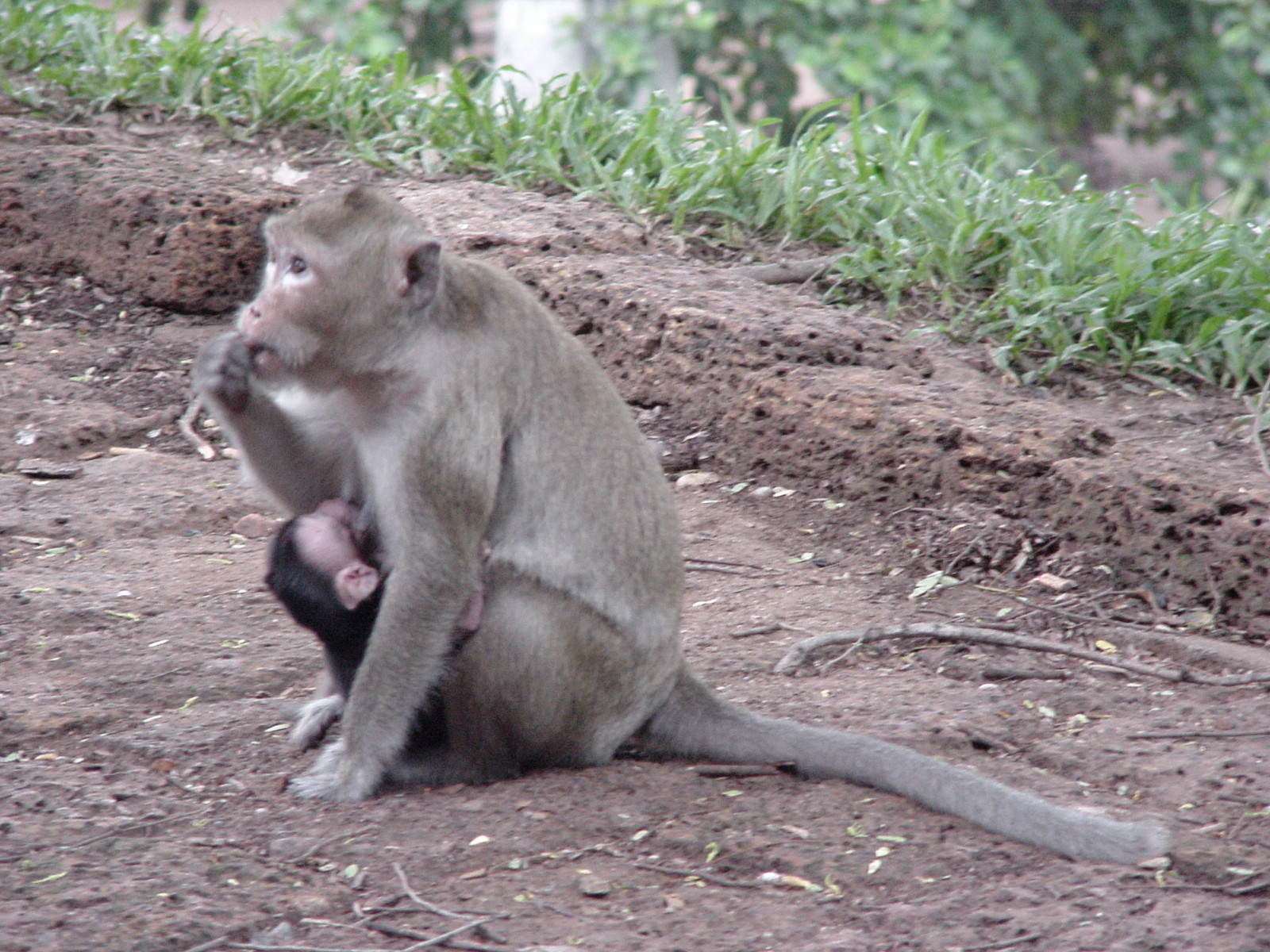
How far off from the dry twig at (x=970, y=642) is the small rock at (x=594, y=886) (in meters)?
1.15

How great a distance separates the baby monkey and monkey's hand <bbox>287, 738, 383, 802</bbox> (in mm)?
202

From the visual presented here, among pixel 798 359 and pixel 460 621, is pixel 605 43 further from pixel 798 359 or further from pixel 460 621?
pixel 460 621

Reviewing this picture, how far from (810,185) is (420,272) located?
3.14 m

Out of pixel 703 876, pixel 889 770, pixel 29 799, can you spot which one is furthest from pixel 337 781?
pixel 889 770

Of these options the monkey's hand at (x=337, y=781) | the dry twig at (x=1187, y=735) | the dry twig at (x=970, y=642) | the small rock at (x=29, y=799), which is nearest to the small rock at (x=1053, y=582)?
the dry twig at (x=970, y=642)

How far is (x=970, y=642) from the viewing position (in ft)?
13.2

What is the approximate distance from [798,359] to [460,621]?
213 centimetres

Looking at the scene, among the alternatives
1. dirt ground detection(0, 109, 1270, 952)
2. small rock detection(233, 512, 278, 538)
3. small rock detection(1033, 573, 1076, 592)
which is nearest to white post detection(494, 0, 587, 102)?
dirt ground detection(0, 109, 1270, 952)

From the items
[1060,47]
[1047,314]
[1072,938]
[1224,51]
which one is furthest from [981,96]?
[1072,938]

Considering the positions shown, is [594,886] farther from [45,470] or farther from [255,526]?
[45,470]

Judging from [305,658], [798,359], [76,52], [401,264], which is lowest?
[305,658]

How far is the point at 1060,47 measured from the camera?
10711mm

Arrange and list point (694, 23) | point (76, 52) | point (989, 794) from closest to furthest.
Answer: point (989, 794) < point (76, 52) < point (694, 23)

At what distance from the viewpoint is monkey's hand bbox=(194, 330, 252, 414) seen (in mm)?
3330
